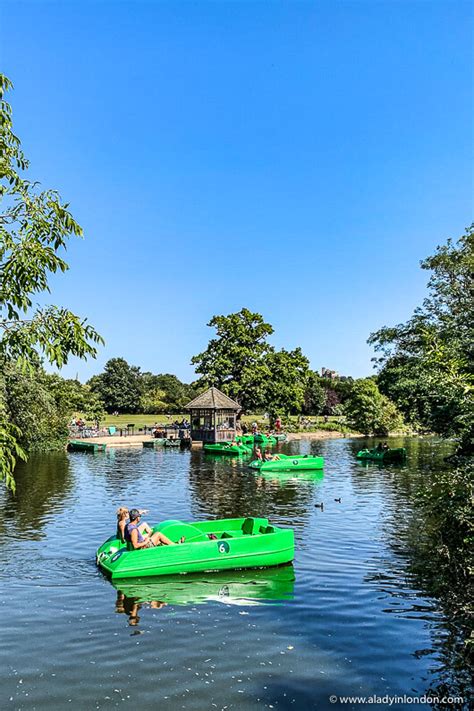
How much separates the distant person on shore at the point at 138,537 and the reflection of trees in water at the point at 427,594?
209 inches

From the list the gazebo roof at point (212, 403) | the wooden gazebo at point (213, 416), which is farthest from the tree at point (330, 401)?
the gazebo roof at point (212, 403)

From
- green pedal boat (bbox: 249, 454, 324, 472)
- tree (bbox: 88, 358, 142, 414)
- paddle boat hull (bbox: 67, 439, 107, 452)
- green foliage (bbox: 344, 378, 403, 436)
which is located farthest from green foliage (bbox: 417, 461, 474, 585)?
tree (bbox: 88, 358, 142, 414)

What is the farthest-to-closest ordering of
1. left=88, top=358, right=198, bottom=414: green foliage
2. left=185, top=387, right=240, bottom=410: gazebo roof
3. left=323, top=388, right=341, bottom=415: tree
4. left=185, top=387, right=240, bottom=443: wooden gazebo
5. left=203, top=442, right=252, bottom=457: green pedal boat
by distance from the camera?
left=323, top=388, right=341, bottom=415: tree
left=88, top=358, right=198, bottom=414: green foliage
left=185, top=387, right=240, bottom=443: wooden gazebo
left=185, top=387, right=240, bottom=410: gazebo roof
left=203, top=442, right=252, bottom=457: green pedal boat

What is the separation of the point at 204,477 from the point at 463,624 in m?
25.7

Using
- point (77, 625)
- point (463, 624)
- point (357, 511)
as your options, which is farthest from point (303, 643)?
point (357, 511)

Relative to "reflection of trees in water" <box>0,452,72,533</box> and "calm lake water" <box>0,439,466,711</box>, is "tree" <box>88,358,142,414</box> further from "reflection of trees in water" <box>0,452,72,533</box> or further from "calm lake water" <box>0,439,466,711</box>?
"calm lake water" <box>0,439,466,711</box>

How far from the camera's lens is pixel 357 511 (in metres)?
24.9

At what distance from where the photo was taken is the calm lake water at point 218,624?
30.3 ft

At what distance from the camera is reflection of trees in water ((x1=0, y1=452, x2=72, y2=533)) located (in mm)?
22719

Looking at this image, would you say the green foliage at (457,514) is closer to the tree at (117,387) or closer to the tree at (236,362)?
the tree at (236,362)

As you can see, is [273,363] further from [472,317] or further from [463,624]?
[463,624]

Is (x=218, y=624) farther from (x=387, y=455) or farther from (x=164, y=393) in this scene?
(x=164, y=393)

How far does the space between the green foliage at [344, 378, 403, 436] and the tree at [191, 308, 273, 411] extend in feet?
61.8

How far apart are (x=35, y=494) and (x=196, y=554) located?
1656 cm
